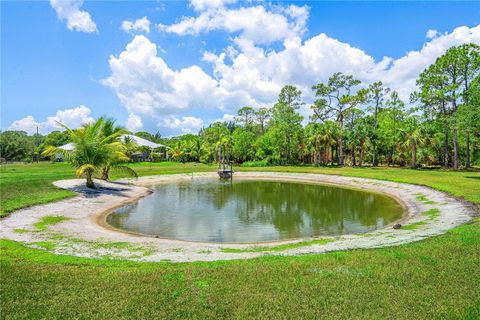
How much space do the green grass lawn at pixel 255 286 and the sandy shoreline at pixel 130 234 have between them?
1.62 metres

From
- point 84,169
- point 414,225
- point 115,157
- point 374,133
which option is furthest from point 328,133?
point 414,225

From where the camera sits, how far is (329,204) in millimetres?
29297

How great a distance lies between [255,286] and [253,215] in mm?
16096

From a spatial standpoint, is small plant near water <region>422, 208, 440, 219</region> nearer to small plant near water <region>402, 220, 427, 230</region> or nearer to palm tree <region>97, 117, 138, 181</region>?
small plant near water <region>402, 220, 427, 230</region>

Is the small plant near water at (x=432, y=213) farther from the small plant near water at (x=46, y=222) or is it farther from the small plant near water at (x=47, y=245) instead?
the small plant near water at (x=46, y=222)

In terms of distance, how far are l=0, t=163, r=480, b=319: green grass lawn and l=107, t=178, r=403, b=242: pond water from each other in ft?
23.7

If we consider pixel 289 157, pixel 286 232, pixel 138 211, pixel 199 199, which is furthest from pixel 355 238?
pixel 289 157

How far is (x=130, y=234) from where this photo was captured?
17.6m

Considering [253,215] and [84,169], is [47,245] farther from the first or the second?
[84,169]

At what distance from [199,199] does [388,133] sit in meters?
51.1

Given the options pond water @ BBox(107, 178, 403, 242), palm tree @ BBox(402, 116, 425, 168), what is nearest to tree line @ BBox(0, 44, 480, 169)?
palm tree @ BBox(402, 116, 425, 168)

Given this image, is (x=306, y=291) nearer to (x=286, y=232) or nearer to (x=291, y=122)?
(x=286, y=232)

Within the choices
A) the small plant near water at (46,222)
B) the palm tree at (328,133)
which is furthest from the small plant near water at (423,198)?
the palm tree at (328,133)

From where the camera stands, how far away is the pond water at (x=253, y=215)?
749 inches
